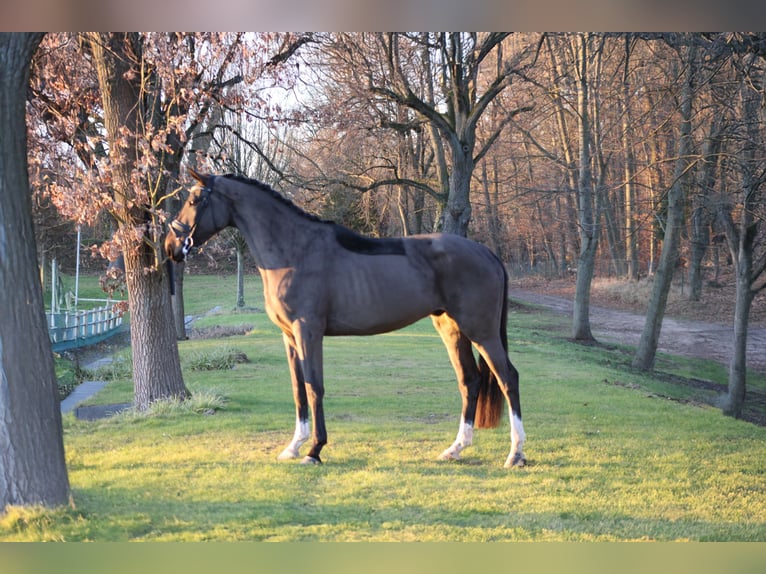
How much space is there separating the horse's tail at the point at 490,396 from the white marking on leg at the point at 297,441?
1.11 metres

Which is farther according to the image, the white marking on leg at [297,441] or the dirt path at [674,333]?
the dirt path at [674,333]

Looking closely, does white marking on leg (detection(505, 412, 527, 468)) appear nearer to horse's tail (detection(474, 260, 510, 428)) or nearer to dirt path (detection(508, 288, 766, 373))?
horse's tail (detection(474, 260, 510, 428))

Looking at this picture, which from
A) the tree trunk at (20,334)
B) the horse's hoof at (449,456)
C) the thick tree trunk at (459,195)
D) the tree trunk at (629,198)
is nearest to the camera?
the tree trunk at (20,334)

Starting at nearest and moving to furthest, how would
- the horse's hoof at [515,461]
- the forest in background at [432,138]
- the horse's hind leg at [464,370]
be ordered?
the horse's hoof at [515,461] < the horse's hind leg at [464,370] < the forest in background at [432,138]

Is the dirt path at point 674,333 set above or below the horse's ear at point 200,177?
below

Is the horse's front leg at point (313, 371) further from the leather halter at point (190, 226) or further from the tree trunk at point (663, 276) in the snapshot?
the tree trunk at point (663, 276)

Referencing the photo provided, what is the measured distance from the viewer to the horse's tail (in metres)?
4.36

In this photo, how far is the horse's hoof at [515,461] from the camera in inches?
160

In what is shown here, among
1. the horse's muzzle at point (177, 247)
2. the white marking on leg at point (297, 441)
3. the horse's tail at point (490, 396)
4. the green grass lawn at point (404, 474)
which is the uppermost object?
the horse's muzzle at point (177, 247)

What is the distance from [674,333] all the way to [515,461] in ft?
23.9

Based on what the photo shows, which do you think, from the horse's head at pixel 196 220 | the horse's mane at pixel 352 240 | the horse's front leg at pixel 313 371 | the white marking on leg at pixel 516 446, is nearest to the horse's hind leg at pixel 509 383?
the white marking on leg at pixel 516 446

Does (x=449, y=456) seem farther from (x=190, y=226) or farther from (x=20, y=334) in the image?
(x=20, y=334)

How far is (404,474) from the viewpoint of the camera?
154 inches

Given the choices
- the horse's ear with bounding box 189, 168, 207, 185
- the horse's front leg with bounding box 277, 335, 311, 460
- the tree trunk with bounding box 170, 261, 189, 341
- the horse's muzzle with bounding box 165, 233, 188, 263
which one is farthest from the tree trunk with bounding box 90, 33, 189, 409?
the horse's front leg with bounding box 277, 335, 311, 460
